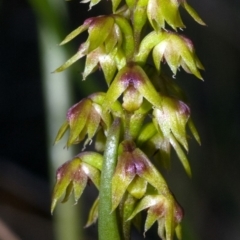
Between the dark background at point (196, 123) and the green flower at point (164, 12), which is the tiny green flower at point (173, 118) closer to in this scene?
the green flower at point (164, 12)

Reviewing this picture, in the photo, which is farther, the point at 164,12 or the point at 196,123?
the point at 196,123

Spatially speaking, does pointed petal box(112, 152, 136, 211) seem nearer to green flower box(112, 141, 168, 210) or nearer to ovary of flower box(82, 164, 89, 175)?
green flower box(112, 141, 168, 210)

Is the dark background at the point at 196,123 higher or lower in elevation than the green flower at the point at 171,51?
lower

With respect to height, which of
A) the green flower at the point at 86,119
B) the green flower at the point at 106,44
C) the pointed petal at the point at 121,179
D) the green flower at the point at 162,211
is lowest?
the green flower at the point at 162,211

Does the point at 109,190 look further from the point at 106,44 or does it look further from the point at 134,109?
the point at 106,44

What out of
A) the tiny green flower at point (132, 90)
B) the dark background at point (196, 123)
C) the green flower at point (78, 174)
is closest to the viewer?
the tiny green flower at point (132, 90)

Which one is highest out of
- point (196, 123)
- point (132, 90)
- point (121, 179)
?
point (132, 90)

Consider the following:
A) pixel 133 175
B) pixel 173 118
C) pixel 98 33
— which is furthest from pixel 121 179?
pixel 98 33

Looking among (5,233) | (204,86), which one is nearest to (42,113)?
(204,86)

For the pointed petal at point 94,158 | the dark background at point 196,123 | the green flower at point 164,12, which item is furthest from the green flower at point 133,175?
the dark background at point 196,123

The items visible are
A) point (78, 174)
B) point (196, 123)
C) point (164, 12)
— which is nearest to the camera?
point (164, 12)
